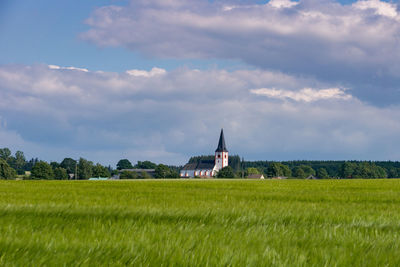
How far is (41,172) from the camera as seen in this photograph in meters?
141

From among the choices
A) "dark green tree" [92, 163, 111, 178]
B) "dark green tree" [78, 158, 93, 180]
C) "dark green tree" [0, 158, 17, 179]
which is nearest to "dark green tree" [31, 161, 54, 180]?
"dark green tree" [0, 158, 17, 179]

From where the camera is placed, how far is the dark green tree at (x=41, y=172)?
140 meters

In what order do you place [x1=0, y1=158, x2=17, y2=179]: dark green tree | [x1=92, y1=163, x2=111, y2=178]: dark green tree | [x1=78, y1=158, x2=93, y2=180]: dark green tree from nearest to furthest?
[x1=0, y1=158, x2=17, y2=179]: dark green tree
[x1=78, y1=158, x2=93, y2=180]: dark green tree
[x1=92, y1=163, x2=111, y2=178]: dark green tree

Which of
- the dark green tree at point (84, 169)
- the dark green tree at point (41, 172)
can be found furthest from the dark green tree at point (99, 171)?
the dark green tree at point (41, 172)

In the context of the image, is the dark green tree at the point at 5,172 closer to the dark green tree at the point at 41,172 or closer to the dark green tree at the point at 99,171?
the dark green tree at the point at 41,172

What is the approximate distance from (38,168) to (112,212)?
145477 mm

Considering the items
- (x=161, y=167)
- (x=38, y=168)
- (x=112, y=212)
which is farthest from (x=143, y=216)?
(x=161, y=167)

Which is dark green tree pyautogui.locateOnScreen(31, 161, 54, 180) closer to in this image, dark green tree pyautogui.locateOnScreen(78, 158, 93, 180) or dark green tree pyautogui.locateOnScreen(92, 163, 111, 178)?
dark green tree pyautogui.locateOnScreen(78, 158, 93, 180)

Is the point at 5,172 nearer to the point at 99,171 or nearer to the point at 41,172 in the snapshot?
the point at 41,172

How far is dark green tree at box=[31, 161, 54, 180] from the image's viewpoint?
461 feet

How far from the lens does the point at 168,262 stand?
342cm

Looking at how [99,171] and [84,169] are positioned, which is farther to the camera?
[99,171]

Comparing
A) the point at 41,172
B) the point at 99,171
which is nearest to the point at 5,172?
the point at 41,172

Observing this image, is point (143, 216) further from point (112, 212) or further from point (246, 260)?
point (246, 260)
